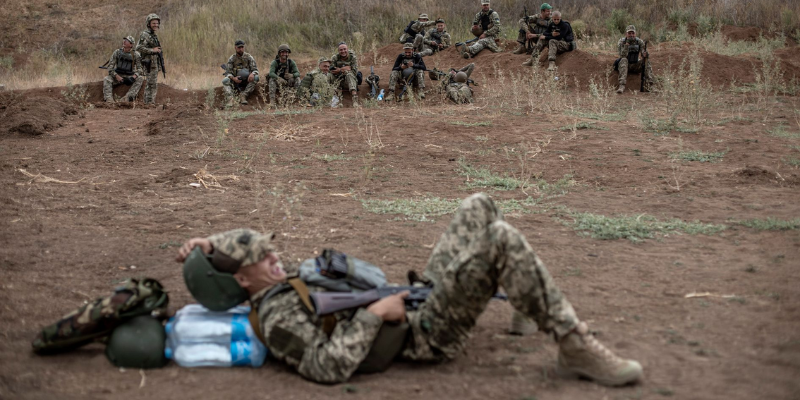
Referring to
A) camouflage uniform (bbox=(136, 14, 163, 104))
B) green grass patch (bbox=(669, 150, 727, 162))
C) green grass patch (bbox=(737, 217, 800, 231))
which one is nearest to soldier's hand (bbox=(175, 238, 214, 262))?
green grass patch (bbox=(737, 217, 800, 231))

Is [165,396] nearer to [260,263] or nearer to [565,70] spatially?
[260,263]

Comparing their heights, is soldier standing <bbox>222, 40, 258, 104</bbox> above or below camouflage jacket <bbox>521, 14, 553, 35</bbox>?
below

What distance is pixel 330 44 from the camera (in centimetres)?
2014

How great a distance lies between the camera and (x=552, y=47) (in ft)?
50.6

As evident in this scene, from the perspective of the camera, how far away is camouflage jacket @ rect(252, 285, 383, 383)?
2.80 meters

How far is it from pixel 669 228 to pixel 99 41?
20.3m

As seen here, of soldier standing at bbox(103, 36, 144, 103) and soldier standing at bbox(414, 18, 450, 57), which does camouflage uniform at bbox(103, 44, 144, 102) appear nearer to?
soldier standing at bbox(103, 36, 144, 103)

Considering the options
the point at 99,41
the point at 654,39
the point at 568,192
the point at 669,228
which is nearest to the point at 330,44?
the point at 99,41

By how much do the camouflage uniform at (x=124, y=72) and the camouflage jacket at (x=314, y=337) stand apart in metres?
12.5

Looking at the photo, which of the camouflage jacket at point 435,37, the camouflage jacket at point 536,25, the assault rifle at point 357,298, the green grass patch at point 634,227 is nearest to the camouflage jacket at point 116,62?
the camouflage jacket at point 435,37

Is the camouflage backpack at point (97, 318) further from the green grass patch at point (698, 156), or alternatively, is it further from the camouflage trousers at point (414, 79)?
the camouflage trousers at point (414, 79)

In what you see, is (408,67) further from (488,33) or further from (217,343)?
(217,343)

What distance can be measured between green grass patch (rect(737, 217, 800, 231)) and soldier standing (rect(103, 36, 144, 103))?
483 inches

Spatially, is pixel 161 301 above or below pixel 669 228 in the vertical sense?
above
